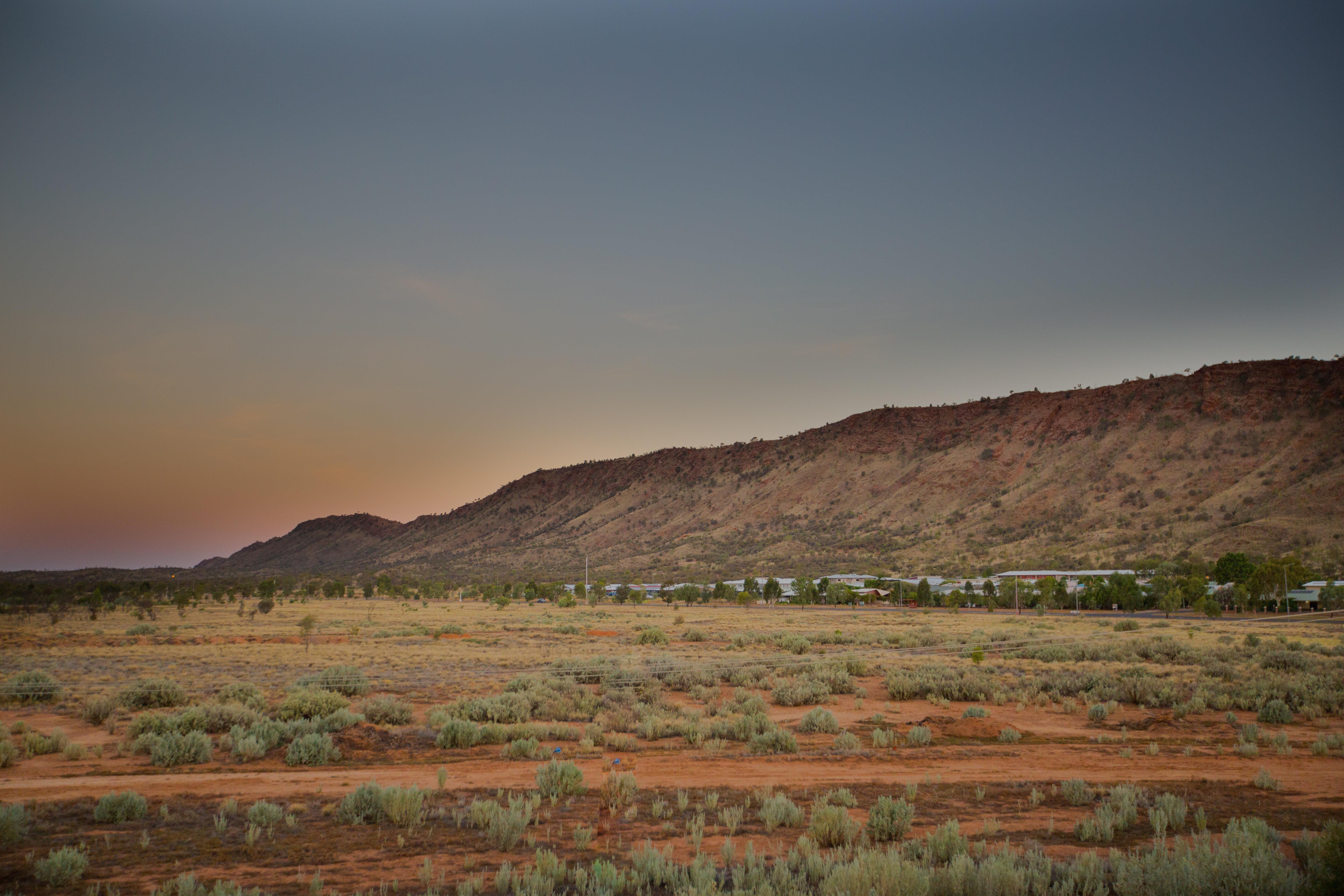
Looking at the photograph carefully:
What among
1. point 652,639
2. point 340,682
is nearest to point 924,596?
point 652,639

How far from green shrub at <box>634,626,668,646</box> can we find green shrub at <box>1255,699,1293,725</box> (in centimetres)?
1940

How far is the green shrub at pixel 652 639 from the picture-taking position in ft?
101

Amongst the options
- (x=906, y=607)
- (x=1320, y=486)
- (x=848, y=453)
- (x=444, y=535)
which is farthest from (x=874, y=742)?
(x=444, y=535)

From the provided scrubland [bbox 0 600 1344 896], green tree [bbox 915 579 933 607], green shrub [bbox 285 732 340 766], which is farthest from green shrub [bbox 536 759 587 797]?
green tree [bbox 915 579 933 607]

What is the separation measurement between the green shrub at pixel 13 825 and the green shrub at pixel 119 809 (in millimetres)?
670

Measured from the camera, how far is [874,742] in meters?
13.4

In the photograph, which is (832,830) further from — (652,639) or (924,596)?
(924,596)

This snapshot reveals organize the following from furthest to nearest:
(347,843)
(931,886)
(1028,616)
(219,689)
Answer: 1. (1028,616)
2. (219,689)
3. (347,843)
4. (931,886)

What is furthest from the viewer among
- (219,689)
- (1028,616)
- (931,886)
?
(1028,616)

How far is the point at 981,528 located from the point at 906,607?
28836mm

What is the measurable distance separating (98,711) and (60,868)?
9.92 m

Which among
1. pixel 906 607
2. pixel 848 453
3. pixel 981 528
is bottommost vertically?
pixel 906 607

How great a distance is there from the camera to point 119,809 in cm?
895

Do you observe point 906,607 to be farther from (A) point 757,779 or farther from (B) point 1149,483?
(A) point 757,779
